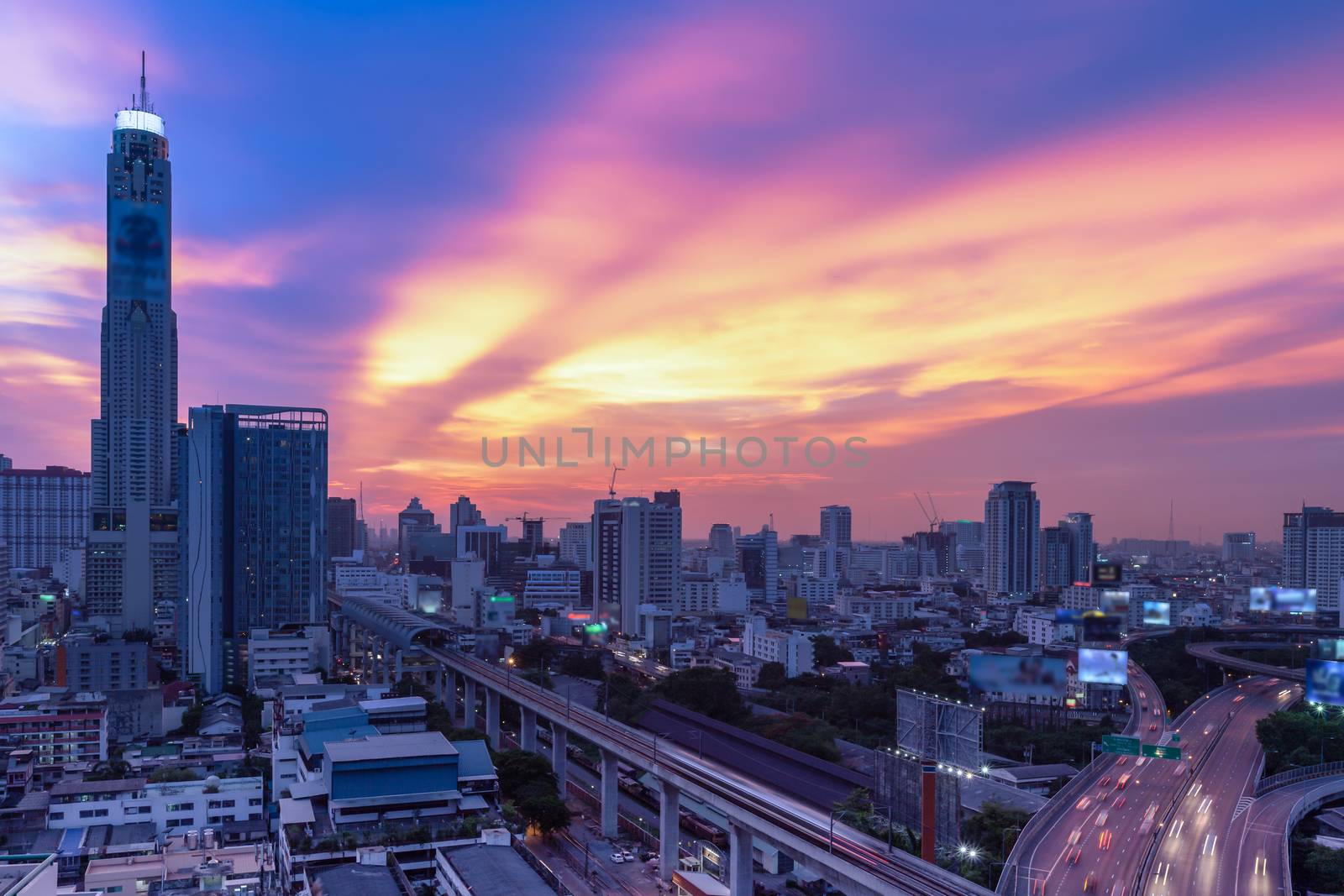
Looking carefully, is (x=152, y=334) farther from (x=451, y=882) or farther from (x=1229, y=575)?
(x=1229, y=575)

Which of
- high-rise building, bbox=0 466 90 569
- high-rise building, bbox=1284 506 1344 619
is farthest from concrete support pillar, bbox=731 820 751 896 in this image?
high-rise building, bbox=0 466 90 569

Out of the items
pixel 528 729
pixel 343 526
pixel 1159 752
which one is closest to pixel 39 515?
pixel 343 526

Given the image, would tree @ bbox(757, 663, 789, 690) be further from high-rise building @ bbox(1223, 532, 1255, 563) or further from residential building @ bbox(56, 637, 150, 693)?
high-rise building @ bbox(1223, 532, 1255, 563)

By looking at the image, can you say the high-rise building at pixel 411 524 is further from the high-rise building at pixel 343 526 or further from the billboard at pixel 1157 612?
the billboard at pixel 1157 612

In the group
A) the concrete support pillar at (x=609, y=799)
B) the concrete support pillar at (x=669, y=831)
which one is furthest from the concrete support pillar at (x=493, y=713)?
the concrete support pillar at (x=669, y=831)

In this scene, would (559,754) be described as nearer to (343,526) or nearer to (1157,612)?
(1157,612)

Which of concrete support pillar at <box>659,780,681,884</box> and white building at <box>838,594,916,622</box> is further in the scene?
white building at <box>838,594,916,622</box>

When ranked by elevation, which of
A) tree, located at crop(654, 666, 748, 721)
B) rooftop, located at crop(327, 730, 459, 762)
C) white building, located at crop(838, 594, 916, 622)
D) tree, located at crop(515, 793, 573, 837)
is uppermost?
rooftop, located at crop(327, 730, 459, 762)
